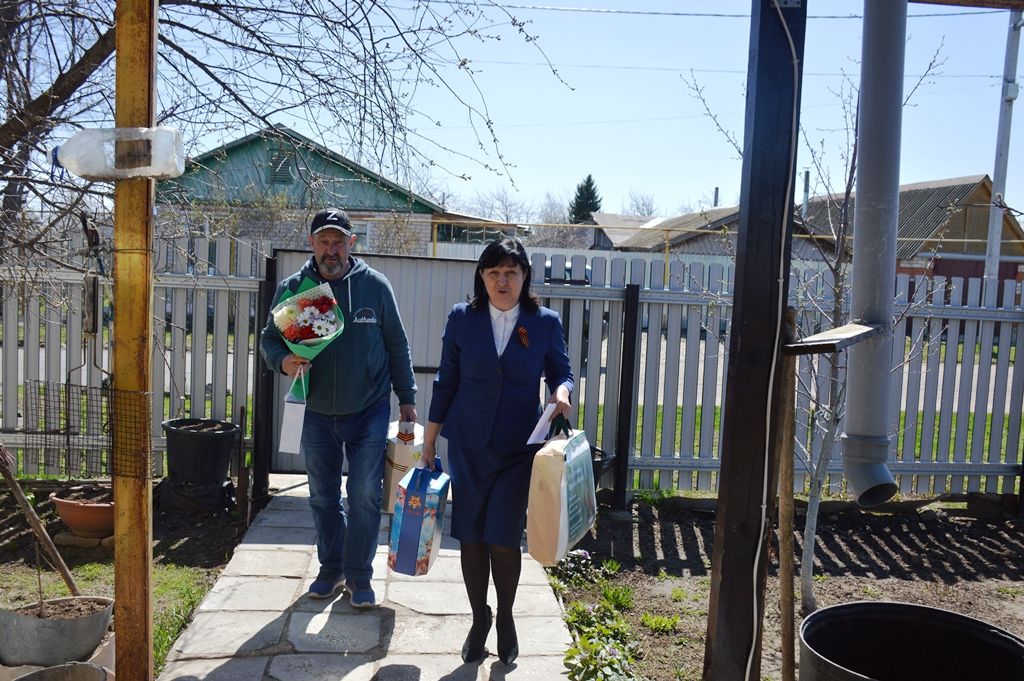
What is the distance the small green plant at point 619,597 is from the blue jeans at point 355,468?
143 centimetres

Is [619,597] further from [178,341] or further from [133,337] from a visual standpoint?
[178,341]

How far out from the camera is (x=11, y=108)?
12.8ft

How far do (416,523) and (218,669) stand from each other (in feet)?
3.42

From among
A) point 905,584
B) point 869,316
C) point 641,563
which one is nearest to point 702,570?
point 641,563

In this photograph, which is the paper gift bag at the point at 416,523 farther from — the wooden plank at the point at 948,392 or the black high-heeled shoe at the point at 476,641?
the wooden plank at the point at 948,392

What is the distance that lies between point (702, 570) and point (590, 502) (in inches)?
93.8

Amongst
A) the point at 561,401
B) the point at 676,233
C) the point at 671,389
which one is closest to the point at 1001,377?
the point at 671,389

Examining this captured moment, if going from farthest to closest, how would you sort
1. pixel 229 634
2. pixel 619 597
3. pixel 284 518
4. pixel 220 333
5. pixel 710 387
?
pixel 710 387 < pixel 220 333 < pixel 284 518 < pixel 619 597 < pixel 229 634

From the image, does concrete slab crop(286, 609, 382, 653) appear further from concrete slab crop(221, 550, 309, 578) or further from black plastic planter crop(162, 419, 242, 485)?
black plastic planter crop(162, 419, 242, 485)

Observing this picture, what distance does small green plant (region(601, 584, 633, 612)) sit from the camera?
4781 millimetres

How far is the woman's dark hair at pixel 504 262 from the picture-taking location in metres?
3.62

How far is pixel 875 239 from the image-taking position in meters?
2.57

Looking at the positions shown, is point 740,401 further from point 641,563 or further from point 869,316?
point 641,563

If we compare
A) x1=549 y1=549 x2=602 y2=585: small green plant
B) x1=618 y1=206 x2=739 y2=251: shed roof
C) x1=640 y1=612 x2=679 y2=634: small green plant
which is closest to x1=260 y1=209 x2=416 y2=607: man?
Result: x1=549 y1=549 x2=602 y2=585: small green plant
